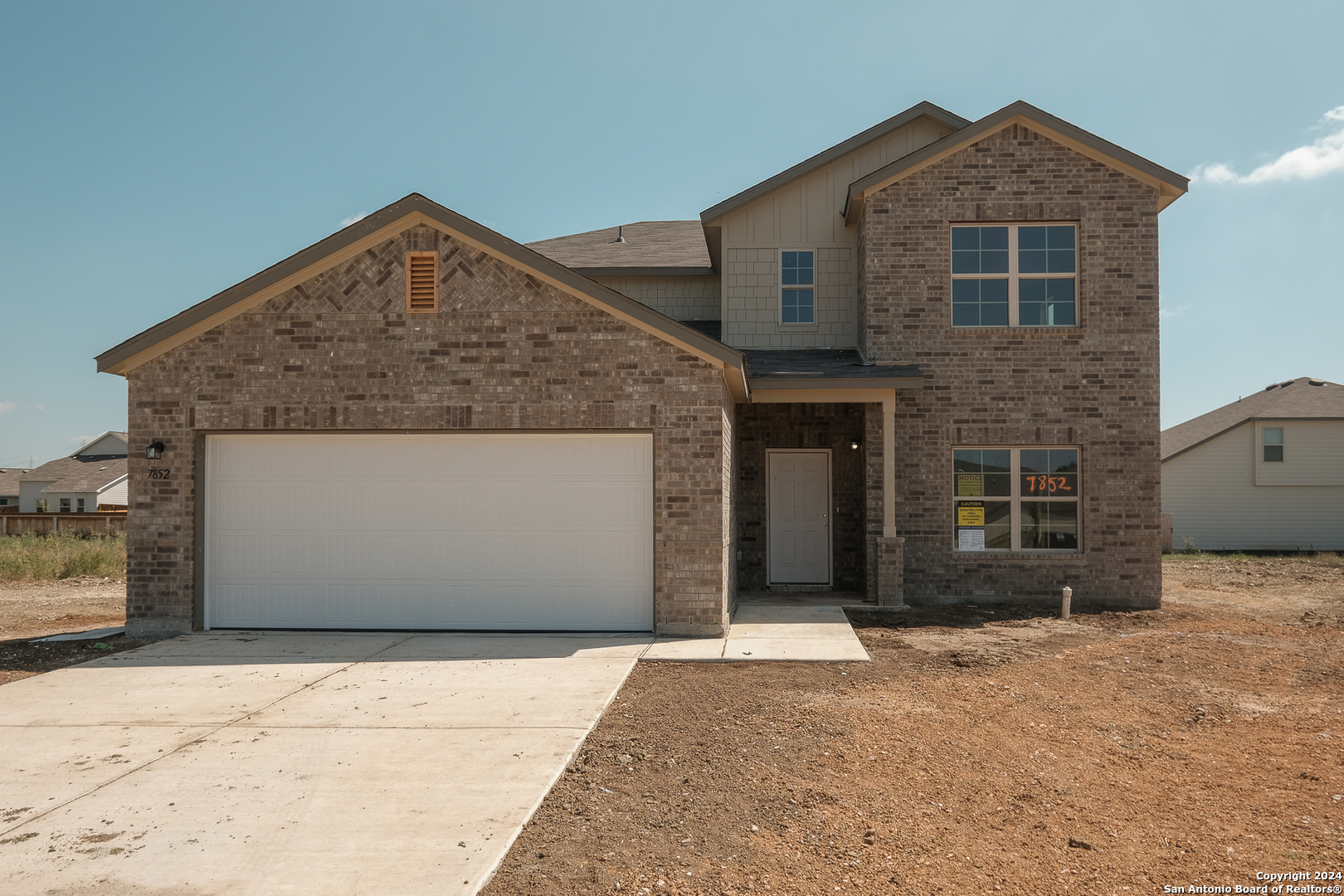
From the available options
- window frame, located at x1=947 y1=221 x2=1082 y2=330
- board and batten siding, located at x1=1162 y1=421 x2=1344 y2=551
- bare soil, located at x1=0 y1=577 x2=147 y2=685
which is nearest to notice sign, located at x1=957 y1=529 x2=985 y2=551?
window frame, located at x1=947 y1=221 x2=1082 y2=330

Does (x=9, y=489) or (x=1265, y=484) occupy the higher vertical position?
(x=1265, y=484)

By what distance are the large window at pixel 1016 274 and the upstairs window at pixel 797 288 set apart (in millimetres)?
2372

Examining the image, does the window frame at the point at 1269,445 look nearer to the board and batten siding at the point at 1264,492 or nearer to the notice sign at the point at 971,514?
the board and batten siding at the point at 1264,492

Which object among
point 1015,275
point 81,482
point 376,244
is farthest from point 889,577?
point 81,482

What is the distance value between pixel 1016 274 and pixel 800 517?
507 cm

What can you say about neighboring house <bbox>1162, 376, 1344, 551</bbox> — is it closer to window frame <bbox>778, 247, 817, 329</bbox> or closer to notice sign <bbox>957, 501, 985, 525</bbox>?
notice sign <bbox>957, 501, 985, 525</bbox>

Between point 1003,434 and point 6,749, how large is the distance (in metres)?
12.1

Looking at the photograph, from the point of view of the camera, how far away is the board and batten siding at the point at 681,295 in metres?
16.7

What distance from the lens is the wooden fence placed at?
25328 millimetres

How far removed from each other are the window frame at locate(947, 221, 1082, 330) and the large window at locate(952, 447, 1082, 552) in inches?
73.0

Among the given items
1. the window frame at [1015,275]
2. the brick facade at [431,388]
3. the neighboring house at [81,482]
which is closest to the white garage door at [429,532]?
the brick facade at [431,388]

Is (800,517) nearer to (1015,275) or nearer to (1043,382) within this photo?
(1043,382)

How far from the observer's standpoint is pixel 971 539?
13.2 meters

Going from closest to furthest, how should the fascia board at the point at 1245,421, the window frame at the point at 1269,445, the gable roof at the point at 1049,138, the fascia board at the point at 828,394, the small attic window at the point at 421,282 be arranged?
the small attic window at the point at 421,282 < the fascia board at the point at 828,394 < the gable roof at the point at 1049,138 < the fascia board at the point at 1245,421 < the window frame at the point at 1269,445
